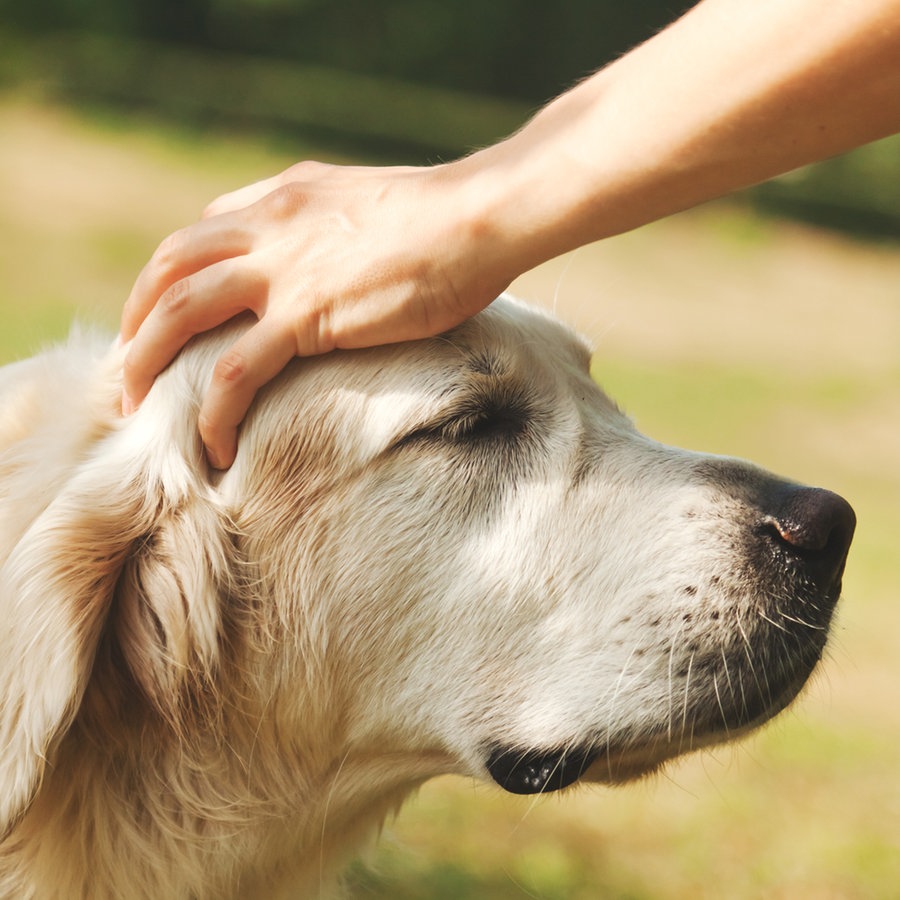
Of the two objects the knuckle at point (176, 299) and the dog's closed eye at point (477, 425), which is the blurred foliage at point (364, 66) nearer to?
the dog's closed eye at point (477, 425)

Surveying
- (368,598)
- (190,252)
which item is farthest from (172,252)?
(368,598)

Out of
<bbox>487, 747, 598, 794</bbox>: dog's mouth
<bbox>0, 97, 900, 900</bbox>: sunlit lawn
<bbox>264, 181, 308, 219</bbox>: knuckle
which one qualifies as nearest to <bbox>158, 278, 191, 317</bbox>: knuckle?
<bbox>264, 181, 308, 219</bbox>: knuckle

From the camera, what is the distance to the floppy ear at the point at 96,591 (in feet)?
7.54

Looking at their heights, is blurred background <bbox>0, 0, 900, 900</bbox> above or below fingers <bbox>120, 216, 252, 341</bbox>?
below

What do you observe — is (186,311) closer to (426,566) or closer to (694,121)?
(426,566)

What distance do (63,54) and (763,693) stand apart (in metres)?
27.0

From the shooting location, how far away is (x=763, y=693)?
8.52 ft

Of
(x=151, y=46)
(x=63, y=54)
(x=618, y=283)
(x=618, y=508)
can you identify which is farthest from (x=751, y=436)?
(x=151, y=46)

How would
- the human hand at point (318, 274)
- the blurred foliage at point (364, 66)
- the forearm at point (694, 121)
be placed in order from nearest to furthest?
the forearm at point (694, 121)
the human hand at point (318, 274)
the blurred foliage at point (364, 66)

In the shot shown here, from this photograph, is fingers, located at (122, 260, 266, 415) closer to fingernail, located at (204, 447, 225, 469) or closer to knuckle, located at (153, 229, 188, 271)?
knuckle, located at (153, 229, 188, 271)

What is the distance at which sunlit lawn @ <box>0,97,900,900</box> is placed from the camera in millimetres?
4270

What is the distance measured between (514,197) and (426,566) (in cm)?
86

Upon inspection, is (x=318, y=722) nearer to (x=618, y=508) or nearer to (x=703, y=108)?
(x=618, y=508)

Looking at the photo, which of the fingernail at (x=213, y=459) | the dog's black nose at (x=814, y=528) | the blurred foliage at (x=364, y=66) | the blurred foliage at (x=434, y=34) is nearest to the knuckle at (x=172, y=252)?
the fingernail at (x=213, y=459)
